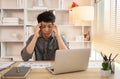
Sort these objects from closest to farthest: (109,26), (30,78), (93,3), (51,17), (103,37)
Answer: (30,78) → (51,17) → (109,26) → (103,37) → (93,3)

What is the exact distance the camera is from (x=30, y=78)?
4.46 feet

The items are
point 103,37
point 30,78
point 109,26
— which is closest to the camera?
point 30,78

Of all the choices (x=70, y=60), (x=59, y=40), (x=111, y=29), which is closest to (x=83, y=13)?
(x=111, y=29)

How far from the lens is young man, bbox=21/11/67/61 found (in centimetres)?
226

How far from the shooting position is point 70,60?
4.95 ft

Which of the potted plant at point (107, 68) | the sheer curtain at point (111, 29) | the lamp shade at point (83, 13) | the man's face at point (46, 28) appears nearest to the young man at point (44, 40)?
A: the man's face at point (46, 28)

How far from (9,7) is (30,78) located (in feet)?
10.9

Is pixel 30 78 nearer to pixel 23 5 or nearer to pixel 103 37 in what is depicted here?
pixel 103 37

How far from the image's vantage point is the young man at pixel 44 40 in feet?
7.40

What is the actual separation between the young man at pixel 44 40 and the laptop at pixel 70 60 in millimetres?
734

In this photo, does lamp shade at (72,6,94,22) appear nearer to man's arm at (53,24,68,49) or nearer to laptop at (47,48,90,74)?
man's arm at (53,24,68,49)

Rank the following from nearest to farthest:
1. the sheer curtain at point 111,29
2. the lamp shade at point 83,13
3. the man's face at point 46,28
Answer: the man's face at point 46,28, the sheer curtain at point 111,29, the lamp shade at point 83,13

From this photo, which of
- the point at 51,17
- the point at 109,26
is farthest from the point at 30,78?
the point at 109,26

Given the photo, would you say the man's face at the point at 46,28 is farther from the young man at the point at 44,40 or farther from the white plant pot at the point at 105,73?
the white plant pot at the point at 105,73
